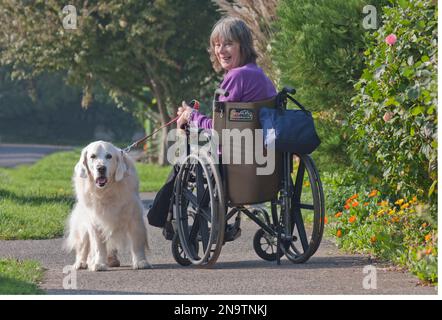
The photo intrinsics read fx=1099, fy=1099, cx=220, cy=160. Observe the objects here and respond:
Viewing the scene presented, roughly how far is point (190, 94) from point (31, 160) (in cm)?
775

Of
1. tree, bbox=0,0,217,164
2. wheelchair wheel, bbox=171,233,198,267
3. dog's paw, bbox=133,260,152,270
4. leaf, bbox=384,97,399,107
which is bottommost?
dog's paw, bbox=133,260,152,270

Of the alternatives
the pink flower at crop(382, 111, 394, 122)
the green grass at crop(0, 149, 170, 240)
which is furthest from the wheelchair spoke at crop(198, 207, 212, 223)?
the green grass at crop(0, 149, 170, 240)

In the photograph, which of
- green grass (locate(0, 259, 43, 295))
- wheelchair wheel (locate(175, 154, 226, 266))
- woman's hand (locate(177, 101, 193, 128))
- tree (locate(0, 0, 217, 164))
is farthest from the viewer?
tree (locate(0, 0, 217, 164))

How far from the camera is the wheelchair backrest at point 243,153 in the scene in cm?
765

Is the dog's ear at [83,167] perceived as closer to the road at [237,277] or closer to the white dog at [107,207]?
the white dog at [107,207]

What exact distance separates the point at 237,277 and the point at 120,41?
1745 centimetres

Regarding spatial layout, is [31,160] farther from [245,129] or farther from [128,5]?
[245,129]

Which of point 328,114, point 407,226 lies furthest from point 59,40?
point 407,226

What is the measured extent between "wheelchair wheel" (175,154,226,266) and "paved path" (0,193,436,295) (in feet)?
0.56

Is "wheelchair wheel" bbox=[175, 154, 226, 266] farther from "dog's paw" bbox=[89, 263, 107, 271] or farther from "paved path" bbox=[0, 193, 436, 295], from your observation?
"dog's paw" bbox=[89, 263, 107, 271]

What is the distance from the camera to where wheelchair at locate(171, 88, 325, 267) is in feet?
24.9

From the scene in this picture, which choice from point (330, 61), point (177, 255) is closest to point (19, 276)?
point (177, 255)

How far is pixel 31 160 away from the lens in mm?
31703

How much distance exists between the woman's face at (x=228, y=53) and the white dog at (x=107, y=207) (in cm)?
101
